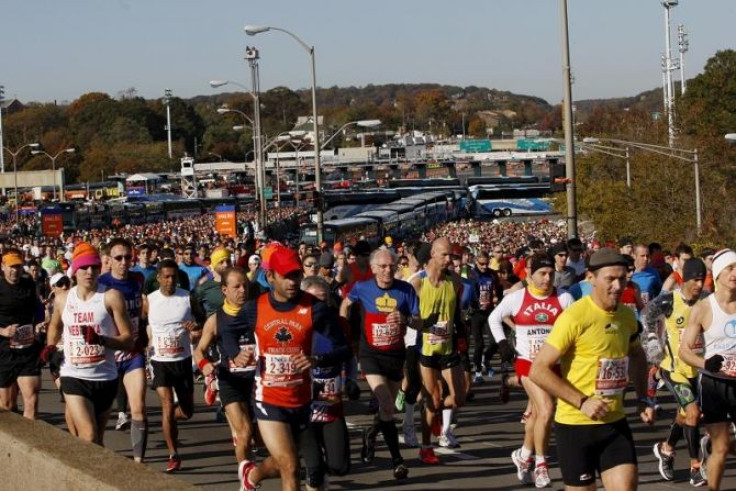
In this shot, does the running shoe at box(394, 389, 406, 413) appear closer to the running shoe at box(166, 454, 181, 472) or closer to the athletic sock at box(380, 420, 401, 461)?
the athletic sock at box(380, 420, 401, 461)

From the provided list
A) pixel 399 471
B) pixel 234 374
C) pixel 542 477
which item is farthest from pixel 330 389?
pixel 542 477

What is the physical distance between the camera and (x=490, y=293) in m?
18.2

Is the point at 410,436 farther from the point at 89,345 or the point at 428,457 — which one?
the point at 89,345

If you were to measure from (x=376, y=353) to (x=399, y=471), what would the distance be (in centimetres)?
97

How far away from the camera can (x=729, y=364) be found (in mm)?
8508

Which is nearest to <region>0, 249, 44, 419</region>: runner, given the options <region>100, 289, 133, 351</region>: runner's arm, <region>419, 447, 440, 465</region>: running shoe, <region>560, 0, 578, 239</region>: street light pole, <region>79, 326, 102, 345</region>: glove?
<region>100, 289, 133, 351</region>: runner's arm

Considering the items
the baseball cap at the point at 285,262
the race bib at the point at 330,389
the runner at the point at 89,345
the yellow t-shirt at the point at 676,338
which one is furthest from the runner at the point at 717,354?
the runner at the point at 89,345

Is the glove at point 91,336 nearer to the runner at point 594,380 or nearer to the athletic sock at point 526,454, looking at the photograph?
the runner at point 594,380

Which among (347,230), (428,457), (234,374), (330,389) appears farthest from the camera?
(347,230)

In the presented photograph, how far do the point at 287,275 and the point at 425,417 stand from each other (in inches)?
162

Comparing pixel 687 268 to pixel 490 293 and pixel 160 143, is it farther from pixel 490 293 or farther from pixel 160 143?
pixel 160 143

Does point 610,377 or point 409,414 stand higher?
point 610,377

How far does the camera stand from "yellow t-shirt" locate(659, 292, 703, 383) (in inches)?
390

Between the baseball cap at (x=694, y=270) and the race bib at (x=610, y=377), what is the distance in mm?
3203
